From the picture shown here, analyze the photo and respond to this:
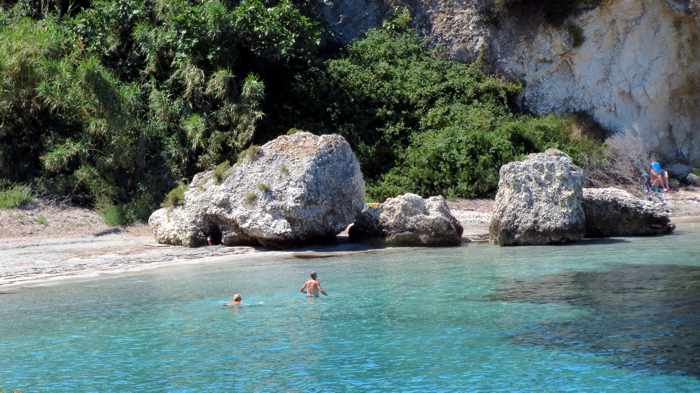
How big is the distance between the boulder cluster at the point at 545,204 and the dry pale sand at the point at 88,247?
1.43 metres

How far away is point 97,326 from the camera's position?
1242 centimetres

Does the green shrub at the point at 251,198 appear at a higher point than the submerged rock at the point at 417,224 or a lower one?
higher

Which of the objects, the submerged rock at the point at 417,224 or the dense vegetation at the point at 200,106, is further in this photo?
the dense vegetation at the point at 200,106

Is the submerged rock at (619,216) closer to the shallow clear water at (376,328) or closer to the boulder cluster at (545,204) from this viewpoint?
the boulder cluster at (545,204)

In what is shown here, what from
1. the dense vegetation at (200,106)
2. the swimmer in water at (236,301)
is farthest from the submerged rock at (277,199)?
the swimmer in water at (236,301)

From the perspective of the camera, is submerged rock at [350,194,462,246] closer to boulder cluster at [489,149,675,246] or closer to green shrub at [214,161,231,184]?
boulder cluster at [489,149,675,246]

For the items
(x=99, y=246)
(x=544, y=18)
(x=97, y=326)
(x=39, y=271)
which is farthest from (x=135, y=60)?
(x=97, y=326)

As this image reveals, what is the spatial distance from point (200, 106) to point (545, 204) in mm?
11170

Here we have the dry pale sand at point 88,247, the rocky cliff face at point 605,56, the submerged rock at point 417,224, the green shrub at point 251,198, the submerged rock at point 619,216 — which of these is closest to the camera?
the dry pale sand at point 88,247

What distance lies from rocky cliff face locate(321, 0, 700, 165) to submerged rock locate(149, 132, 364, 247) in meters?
12.1

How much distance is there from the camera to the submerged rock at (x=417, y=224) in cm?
2005

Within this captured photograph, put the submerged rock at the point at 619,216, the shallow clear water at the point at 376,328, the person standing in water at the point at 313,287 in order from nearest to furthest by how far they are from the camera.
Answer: the shallow clear water at the point at 376,328, the person standing in water at the point at 313,287, the submerged rock at the point at 619,216

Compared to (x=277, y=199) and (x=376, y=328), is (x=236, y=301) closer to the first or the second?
(x=376, y=328)

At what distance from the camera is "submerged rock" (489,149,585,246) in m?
19.5
